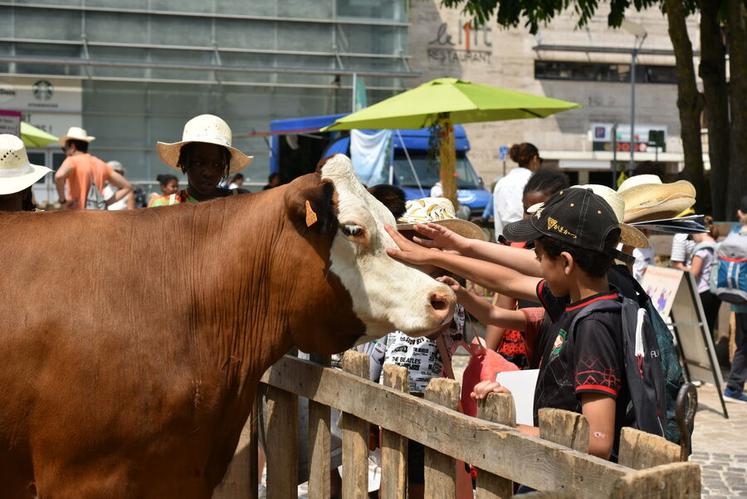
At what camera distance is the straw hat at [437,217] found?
13.7 feet

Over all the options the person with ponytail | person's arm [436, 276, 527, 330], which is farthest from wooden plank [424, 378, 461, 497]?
the person with ponytail

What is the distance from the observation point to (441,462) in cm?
316

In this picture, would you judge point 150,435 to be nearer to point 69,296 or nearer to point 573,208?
point 69,296

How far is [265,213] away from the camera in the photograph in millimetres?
3549

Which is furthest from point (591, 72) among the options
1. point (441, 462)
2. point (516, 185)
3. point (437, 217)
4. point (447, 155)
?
point (441, 462)

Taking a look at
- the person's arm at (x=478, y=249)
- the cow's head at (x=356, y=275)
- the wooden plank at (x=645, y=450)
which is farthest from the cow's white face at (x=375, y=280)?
the wooden plank at (x=645, y=450)

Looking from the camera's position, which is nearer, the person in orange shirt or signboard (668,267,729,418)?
signboard (668,267,729,418)

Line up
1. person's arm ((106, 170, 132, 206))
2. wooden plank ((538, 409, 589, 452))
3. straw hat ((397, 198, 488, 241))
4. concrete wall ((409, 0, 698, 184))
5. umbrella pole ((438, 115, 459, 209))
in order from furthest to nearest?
concrete wall ((409, 0, 698, 184)) → umbrella pole ((438, 115, 459, 209)) → person's arm ((106, 170, 132, 206)) → straw hat ((397, 198, 488, 241)) → wooden plank ((538, 409, 589, 452))

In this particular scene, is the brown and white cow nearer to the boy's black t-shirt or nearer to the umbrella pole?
the boy's black t-shirt

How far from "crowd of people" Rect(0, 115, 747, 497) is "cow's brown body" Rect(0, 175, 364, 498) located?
1.29 ft

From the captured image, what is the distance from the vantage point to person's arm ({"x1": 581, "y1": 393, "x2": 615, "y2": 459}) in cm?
284

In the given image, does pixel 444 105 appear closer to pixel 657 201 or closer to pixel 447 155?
pixel 447 155

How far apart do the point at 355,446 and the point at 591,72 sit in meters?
38.1

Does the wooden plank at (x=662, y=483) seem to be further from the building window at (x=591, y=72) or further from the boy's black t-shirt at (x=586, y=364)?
the building window at (x=591, y=72)
